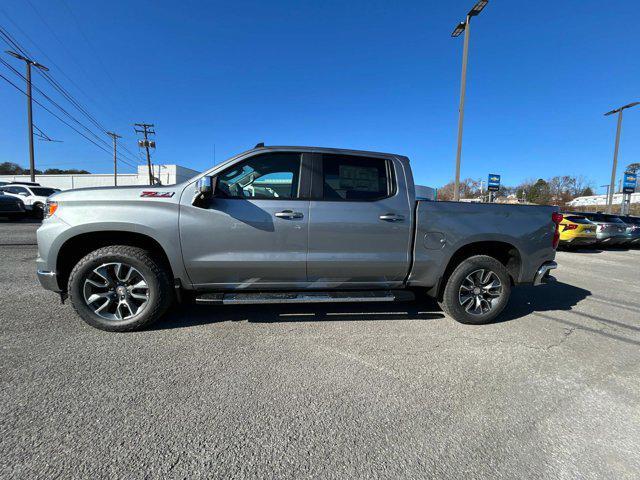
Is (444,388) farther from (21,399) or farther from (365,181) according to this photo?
(21,399)

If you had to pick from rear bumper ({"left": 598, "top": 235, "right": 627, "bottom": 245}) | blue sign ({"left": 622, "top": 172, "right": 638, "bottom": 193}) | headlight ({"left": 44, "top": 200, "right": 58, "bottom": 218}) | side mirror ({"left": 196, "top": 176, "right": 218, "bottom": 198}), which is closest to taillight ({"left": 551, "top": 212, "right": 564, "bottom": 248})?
side mirror ({"left": 196, "top": 176, "right": 218, "bottom": 198})

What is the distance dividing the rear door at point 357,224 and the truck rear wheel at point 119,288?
1583mm

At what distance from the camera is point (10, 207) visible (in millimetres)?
13305

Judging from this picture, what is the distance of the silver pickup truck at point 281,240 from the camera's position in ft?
10.6

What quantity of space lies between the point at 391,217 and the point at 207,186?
1.94m

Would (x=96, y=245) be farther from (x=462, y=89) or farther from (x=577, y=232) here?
(x=577, y=232)

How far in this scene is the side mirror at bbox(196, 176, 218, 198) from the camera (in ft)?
10.1

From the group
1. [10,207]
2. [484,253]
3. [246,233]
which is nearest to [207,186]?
[246,233]

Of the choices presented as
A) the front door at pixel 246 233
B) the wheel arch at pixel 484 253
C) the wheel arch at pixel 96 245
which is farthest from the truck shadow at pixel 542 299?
the wheel arch at pixel 96 245

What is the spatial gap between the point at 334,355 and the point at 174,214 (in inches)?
82.5

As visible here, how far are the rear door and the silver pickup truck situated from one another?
1 centimetres

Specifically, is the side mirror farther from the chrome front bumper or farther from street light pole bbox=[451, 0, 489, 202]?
street light pole bbox=[451, 0, 489, 202]

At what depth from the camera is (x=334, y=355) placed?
298 centimetres

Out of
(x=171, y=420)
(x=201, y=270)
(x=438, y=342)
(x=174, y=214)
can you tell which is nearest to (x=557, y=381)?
(x=438, y=342)
